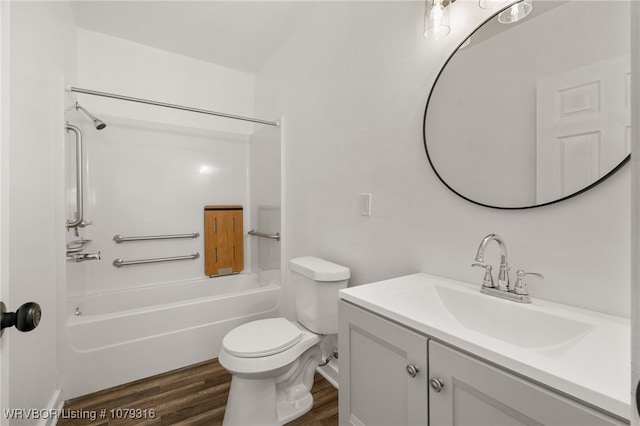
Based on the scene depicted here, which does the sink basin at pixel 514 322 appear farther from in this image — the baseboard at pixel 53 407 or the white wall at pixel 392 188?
the baseboard at pixel 53 407

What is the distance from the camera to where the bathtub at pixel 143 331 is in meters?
1.71

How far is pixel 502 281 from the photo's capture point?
97 centimetres

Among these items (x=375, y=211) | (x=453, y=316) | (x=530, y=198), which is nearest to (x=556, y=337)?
(x=453, y=316)

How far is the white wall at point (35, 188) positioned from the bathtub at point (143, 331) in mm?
130

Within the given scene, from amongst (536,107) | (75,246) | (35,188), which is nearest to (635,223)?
(536,107)

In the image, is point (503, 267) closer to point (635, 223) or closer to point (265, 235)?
point (635, 223)

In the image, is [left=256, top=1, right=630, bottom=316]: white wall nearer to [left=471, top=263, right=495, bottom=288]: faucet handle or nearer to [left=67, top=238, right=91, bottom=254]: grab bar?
[left=471, top=263, right=495, bottom=288]: faucet handle

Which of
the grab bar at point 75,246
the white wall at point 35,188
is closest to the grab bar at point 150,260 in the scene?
the grab bar at point 75,246

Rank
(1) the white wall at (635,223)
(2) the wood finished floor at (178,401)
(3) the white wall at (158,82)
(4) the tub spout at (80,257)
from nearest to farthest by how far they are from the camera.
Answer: (1) the white wall at (635,223) → (2) the wood finished floor at (178,401) → (4) the tub spout at (80,257) → (3) the white wall at (158,82)

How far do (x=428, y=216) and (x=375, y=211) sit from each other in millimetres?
316

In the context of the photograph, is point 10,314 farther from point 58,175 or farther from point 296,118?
point 296,118

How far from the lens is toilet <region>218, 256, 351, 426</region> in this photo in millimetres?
1357

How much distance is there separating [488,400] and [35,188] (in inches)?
74.0

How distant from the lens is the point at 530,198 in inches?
37.6
